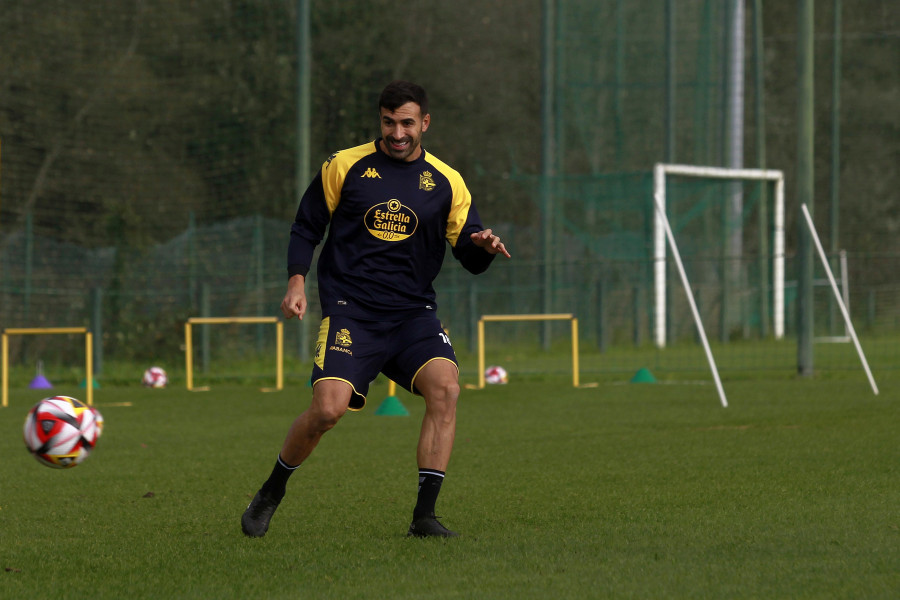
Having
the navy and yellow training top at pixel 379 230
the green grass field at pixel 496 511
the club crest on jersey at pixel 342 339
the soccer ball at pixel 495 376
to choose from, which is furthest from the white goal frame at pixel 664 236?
the club crest on jersey at pixel 342 339

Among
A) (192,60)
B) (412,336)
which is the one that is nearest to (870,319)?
(192,60)

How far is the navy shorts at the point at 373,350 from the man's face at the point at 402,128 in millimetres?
750

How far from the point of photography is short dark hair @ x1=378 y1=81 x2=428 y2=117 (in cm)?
550

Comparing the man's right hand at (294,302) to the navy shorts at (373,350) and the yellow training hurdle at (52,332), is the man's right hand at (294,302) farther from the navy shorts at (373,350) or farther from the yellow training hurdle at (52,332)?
the yellow training hurdle at (52,332)

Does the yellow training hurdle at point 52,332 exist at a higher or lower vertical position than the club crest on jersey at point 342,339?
lower

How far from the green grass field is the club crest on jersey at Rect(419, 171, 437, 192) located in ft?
4.97

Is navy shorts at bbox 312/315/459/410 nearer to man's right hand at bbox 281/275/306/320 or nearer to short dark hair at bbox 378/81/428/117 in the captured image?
man's right hand at bbox 281/275/306/320

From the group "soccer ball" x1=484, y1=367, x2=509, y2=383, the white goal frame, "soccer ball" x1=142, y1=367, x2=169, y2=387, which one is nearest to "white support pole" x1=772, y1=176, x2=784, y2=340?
the white goal frame

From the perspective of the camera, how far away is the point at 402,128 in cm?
559

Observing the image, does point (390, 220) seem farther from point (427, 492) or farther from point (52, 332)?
point (52, 332)

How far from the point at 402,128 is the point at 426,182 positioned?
0.89 ft

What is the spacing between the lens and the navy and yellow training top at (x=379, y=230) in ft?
18.4

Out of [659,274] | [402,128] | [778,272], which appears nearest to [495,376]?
[659,274]

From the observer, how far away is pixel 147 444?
995 centimetres
